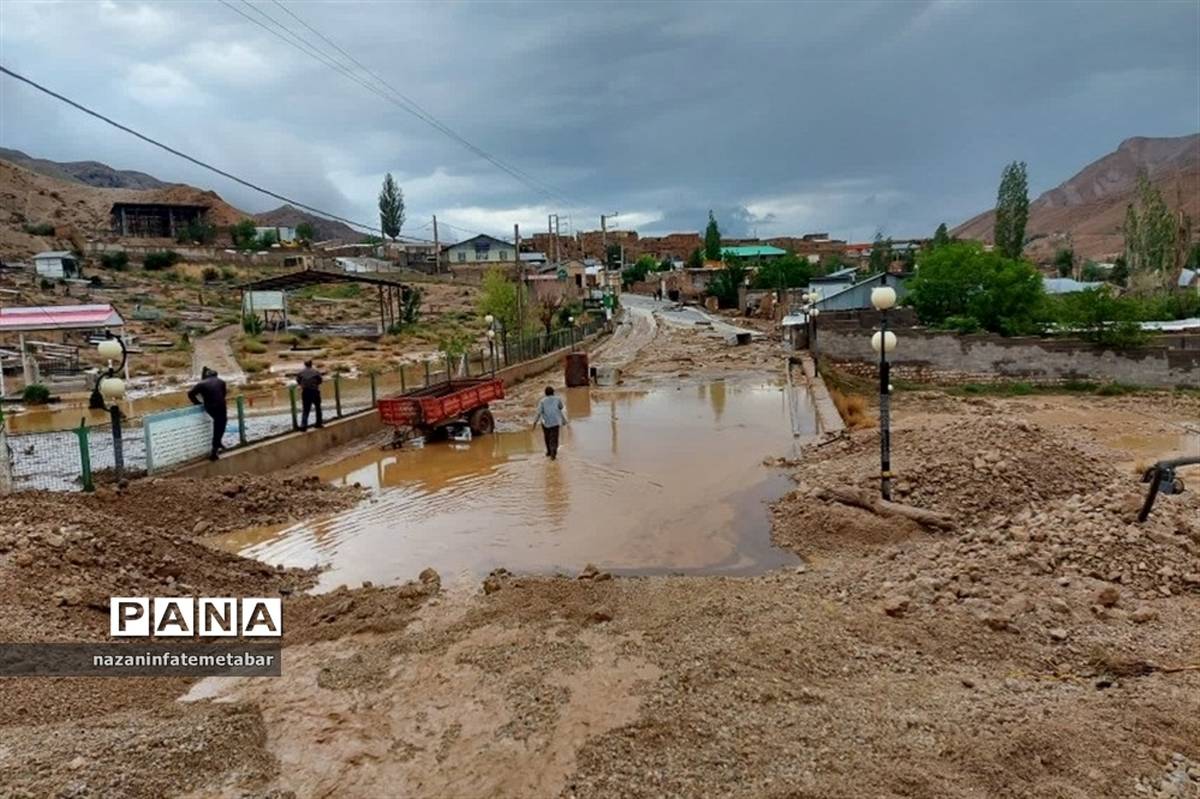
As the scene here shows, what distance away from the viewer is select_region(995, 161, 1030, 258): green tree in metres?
71.6

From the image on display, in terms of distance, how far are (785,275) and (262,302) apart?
4449cm

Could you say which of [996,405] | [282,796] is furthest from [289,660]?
[996,405]

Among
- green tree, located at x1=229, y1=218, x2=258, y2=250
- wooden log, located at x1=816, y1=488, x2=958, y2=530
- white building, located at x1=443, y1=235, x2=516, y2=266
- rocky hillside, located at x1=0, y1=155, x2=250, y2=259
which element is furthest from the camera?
white building, located at x1=443, y1=235, x2=516, y2=266

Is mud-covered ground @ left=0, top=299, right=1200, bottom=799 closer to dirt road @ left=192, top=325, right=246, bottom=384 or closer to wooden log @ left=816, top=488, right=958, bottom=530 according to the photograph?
wooden log @ left=816, top=488, right=958, bottom=530

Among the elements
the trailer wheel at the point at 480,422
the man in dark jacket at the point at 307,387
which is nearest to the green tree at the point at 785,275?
the trailer wheel at the point at 480,422

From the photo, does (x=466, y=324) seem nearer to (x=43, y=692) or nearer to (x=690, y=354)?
(x=690, y=354)

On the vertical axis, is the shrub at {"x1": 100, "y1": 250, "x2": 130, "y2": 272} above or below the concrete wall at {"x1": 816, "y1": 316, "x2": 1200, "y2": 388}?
above

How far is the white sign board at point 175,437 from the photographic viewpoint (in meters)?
12.2

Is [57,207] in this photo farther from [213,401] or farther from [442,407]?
[213,401]

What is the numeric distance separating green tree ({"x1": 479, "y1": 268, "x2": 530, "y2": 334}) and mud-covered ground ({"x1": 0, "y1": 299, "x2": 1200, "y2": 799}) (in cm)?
3037

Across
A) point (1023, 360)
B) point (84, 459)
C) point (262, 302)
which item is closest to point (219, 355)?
point (262, 302)

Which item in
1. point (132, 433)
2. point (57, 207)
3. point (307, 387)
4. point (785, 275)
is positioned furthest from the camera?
point (57, 207)

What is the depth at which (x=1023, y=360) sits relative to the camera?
94.2 feet

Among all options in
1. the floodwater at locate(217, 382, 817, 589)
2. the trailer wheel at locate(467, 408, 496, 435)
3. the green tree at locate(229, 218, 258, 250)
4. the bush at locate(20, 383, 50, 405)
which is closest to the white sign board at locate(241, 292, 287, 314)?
the bush at locate(20, 383, 50, 405)
